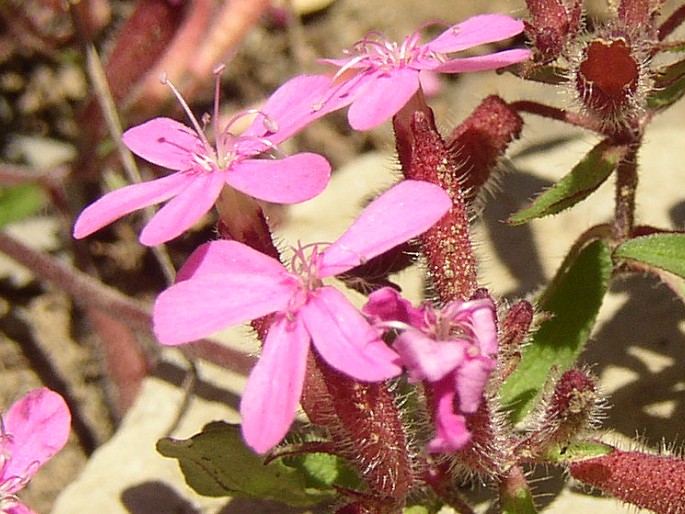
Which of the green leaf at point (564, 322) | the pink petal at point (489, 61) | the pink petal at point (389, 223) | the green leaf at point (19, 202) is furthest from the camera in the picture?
Answer: the green leaf at point (19, 202)

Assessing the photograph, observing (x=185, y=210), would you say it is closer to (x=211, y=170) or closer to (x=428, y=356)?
(x=211, y=170)

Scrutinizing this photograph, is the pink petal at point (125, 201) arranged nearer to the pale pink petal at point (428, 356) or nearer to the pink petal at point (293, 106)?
the pink petal at point (293, 106)

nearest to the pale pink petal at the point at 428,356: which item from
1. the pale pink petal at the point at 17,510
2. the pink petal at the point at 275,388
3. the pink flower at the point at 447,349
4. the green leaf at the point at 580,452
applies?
the pink flower at the point at 447,349

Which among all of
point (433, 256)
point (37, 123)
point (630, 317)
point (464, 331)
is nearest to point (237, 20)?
point (37, 123)

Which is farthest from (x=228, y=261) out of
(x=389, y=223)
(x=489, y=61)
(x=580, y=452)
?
(x=580, y=452)

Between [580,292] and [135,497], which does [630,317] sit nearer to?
[580,292]

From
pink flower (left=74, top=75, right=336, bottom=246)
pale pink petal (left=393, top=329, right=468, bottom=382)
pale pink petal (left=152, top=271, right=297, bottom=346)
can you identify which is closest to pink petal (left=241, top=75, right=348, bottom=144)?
pink flower (left=74, top=75, right=336, bottom=246)
